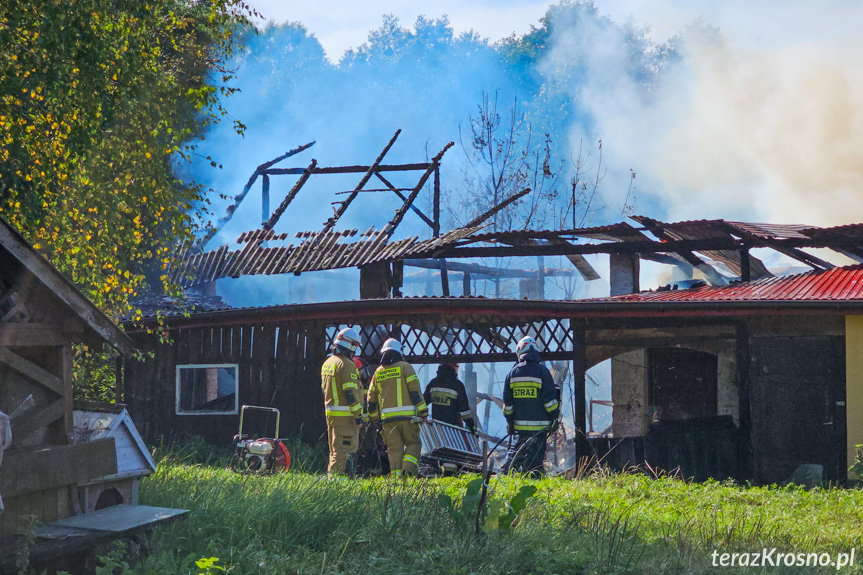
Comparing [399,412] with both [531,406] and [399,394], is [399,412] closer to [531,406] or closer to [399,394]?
[399,394]

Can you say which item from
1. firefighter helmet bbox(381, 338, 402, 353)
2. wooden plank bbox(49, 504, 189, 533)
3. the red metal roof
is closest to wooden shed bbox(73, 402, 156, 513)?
wooden plank bbox(49, 504, 189, 533)

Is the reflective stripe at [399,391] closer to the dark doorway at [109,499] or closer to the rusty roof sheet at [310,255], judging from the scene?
the dark doorway at [109,499]

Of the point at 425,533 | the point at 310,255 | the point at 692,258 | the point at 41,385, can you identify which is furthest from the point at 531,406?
the point at 310,255

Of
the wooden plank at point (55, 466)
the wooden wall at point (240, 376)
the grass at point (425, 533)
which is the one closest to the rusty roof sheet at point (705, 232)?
the wooden wall at point (240, 376)

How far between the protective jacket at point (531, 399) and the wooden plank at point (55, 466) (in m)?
5.86

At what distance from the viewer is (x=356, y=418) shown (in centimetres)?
1144

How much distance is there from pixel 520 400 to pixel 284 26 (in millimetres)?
54770

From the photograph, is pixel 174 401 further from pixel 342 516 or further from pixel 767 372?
pixel 767 372

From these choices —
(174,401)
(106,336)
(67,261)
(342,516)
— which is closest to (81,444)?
(106,336)

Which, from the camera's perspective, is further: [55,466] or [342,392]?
[342,392]

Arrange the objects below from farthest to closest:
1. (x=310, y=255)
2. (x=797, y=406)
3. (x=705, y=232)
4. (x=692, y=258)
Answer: (x=310, y=255) → (x=692, y=258) → (x=705, y=232) → (x=797, y=406)

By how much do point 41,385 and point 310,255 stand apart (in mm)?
11318

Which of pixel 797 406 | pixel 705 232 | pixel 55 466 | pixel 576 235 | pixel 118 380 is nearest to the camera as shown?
pixel 55 466

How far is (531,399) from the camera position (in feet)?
38.2
